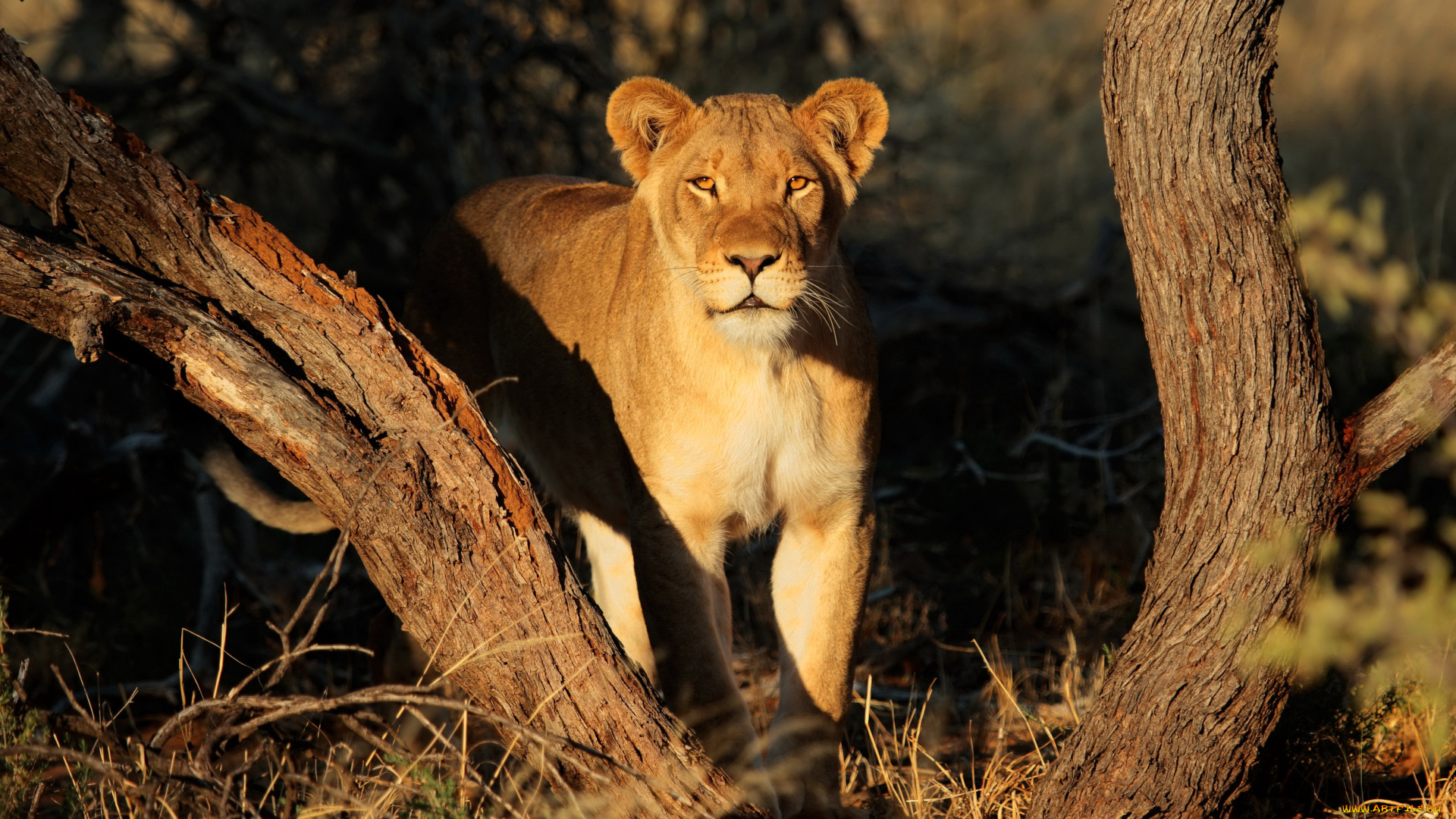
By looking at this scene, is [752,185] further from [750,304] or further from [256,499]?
[256,499]

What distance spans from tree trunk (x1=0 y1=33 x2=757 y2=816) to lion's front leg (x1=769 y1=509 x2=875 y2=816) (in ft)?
2.26

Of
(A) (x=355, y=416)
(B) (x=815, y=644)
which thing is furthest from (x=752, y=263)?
(B) (x=815, y=644)

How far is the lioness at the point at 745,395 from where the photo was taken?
122 inches

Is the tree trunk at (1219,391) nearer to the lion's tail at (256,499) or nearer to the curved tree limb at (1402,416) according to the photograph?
the curved tree limb at (1402,416)

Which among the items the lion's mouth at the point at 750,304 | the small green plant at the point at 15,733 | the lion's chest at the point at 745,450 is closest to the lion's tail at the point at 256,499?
the small green plant at the point at 15,733

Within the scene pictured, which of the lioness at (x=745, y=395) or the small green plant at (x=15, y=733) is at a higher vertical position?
the lioness at (x=745, y=395)

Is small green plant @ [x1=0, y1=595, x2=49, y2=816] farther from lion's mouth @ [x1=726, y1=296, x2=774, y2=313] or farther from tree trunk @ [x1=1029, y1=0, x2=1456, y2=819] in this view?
tree trunk @ [x1=1029, y1=0, x2=1456, y2=819]

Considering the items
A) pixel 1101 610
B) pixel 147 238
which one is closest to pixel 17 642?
pixel 147 238

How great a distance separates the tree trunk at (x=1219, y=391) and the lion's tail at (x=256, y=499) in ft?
7.93

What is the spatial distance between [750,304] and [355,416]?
935mm

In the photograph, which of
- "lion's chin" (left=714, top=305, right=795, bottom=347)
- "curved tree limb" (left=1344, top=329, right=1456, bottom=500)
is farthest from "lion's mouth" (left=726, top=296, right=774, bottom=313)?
"curved tree limb" (left=1344, top=329, right=1456, bottom=500)

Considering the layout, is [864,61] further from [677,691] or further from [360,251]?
[677,691]

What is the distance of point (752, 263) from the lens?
2.88 metres

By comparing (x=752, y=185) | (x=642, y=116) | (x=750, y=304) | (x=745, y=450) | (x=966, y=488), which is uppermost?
(x=642, y=116)
